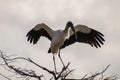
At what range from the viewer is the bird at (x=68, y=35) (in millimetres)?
13680

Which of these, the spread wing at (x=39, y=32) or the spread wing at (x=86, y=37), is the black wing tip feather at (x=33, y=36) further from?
the spread wing at (x=86, y=37)

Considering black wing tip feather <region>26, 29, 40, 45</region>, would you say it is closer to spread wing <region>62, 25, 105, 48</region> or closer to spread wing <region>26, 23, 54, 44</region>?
spread wing <region>26, 23, 54, 44</region>

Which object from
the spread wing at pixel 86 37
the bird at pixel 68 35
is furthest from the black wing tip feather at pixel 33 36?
the spread wing at pixel 86 37

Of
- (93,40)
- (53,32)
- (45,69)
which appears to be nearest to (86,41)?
(93,40)

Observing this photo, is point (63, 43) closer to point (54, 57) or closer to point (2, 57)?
point (54, 57)

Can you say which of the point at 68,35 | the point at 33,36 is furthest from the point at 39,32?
the point at 68,35

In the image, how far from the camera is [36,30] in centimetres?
1446

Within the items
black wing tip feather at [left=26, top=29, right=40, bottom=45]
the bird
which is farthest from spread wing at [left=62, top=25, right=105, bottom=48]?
black wing tip feather at [left=26, top=29, right=40, bottom=45]

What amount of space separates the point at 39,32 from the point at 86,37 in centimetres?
148

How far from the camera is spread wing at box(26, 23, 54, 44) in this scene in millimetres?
14133

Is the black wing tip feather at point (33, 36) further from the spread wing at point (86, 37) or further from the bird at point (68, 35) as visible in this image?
the spread wing at point (86, 37)

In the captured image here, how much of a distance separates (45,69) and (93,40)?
13.1 feet

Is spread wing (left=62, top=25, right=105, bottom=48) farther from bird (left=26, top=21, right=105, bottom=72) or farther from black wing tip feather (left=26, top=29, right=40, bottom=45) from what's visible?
black wing tip feather (left=26, top=29, right=40, bottom=45)

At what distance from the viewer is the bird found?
44.9 ft
